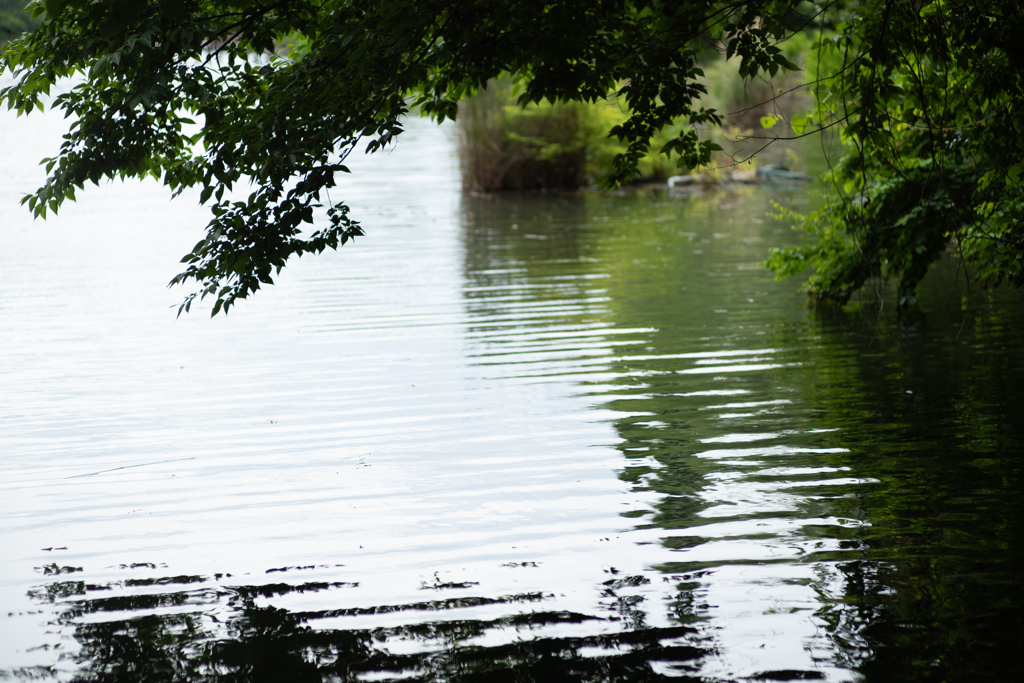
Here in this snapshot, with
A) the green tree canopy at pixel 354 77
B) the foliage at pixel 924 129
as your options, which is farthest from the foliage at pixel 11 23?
the foliage at pixel 924 129

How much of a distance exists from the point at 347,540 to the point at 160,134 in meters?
2.99

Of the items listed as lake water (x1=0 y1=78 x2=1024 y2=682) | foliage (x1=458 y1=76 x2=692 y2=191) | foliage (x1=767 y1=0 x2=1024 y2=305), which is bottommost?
lake water (x1=0 y1=78 x2=1024 y2=682)

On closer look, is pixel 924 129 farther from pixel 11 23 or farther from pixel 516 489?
pixel 11 23

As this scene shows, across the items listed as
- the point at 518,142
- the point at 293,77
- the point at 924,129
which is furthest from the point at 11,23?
the point at 518,142

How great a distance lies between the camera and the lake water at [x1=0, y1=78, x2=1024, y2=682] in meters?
3.82

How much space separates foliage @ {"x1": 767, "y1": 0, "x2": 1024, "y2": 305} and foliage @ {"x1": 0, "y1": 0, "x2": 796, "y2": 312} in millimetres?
667

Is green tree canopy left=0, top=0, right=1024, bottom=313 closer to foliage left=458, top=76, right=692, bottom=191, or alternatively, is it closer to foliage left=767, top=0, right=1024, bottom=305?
foliage left=767, top=0, right=1024, bottom=305

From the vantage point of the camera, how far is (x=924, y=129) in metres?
8.02

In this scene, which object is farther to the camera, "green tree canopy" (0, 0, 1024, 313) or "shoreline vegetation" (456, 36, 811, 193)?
"shoreline vegetation" (456, 36, 811, 193)

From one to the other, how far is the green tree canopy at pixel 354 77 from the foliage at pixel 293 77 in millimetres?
15

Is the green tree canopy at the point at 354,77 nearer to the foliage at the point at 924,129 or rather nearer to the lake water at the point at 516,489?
the foliage at the point at 924,129

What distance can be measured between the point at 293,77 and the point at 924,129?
5.30 m

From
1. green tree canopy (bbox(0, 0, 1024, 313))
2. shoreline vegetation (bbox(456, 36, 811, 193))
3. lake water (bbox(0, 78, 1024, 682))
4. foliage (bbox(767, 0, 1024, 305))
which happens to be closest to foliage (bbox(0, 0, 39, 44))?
green tree canopy (bbox(0, 0, 1024, 313))

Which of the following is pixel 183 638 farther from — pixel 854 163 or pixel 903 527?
pixel 854 163
